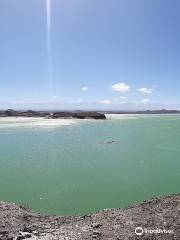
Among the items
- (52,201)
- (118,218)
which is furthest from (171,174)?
(118,218)

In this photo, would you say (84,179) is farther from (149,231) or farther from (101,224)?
(149,231)

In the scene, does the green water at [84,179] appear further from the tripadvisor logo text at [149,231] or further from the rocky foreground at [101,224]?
the tripadvisor logo text at [149,231]

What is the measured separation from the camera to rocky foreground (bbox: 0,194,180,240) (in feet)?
38.2

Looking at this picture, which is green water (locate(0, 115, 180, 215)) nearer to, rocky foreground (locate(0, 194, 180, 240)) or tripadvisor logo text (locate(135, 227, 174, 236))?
rocky foreground (locate(0, 194, 180, 240))

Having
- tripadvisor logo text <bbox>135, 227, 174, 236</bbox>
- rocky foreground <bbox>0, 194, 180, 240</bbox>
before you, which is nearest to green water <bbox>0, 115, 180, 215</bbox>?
rocky foreground <bbox>0, 194, 180, 240</bbox>

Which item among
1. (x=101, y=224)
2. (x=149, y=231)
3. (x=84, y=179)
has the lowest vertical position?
(x=84, y=179)

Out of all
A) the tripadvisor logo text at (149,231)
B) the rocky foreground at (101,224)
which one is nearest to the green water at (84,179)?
the rocky foreground at (101,224)

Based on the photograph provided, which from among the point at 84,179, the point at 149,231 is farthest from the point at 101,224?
the point at 84,179

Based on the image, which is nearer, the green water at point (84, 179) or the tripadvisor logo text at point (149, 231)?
the tripadvisor logo text at point (149, 231)

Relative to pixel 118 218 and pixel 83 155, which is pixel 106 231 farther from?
pixel 83 155

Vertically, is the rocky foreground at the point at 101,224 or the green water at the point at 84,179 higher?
the rocky foreground at the point at 101,224

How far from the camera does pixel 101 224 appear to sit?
510 inches

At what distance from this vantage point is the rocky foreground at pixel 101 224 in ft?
38.2

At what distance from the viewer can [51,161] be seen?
3431cm
